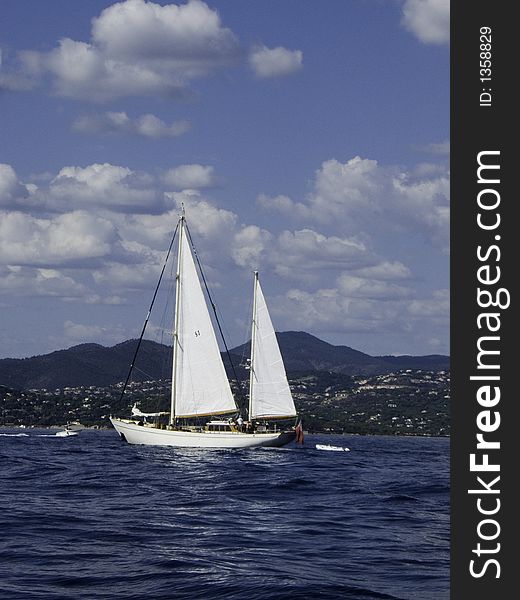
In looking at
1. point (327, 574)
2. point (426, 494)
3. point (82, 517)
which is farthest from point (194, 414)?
point (327, 574)

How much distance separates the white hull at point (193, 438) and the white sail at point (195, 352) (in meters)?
3.06

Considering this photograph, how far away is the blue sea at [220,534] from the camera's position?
90.8 ft

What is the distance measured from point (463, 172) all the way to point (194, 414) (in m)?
85.7

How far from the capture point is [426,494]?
5659 cm

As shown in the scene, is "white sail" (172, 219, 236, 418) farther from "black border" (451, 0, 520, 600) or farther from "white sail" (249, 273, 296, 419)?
"black border" (451, 0, 520, 600)

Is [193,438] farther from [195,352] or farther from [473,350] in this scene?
[473,350]

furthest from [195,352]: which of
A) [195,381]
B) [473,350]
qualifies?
[473,350]

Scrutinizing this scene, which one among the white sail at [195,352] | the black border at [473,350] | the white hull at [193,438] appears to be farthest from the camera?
the white hull at [193,438]

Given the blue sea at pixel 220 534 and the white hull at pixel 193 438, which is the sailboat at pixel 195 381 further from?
the blue sea at pixel 220 534

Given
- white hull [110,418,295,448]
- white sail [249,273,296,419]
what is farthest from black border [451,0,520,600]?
white sail [249,273,296,419]

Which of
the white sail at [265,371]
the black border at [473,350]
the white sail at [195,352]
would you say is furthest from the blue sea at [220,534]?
the white sail at [265,371]

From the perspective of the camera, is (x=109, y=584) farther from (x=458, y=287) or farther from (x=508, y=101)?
(x=508, y=101)

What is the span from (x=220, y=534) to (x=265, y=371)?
71014 mm

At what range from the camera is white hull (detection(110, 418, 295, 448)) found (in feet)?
333
